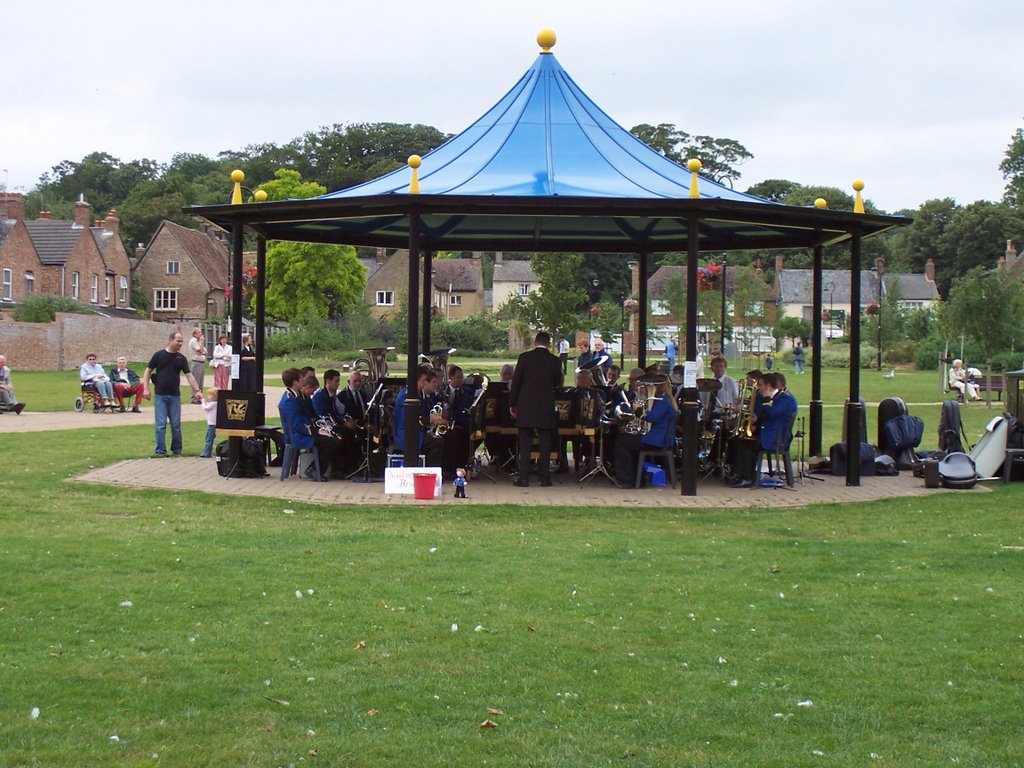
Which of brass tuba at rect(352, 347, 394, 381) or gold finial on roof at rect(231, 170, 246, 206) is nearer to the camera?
gold finial on roof at rect(231, 170, 246, 206)

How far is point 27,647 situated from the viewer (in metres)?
6.96

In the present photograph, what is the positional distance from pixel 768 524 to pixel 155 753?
330 inches

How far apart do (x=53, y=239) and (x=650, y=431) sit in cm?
5675

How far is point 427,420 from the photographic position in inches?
602

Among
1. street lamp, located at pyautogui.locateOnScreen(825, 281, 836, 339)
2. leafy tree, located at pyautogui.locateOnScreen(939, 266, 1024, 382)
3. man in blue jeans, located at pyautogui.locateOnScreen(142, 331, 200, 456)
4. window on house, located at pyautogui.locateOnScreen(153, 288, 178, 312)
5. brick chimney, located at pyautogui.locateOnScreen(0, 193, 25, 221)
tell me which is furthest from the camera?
window on house, located at pyautogui.locateOnScreen(153, 288, 178, 312)

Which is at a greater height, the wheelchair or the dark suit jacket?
the dark suit jacket

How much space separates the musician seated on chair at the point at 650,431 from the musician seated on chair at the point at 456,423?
197 centimetres

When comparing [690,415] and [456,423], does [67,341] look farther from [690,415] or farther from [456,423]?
A: [690,415]

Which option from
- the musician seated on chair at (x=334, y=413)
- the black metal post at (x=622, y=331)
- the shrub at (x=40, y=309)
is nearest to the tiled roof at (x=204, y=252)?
the shrub at (x=40, y=309)

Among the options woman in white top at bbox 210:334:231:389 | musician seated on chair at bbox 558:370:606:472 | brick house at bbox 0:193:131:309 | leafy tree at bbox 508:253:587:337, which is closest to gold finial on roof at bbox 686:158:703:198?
musician seated on chair at bbox 558:370:606:472

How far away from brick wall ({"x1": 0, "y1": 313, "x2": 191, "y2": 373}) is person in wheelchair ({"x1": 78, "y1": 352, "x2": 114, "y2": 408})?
21.2 meters

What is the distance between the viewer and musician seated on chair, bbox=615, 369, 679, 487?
15.1 m

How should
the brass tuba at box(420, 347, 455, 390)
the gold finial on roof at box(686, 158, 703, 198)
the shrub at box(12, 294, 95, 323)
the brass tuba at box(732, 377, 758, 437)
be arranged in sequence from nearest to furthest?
the gold finial on roof at box(686, 158, 703, 198), the brass tuba at box(732, 377, 758, 437), the brass tuba at box(420, 347, 455, 390), the shrub at box(12, 294, 95, 323)

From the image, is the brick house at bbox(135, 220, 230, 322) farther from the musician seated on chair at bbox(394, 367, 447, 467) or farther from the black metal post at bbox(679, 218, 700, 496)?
the black metal post at bbox(679, 218, 700, 496)
